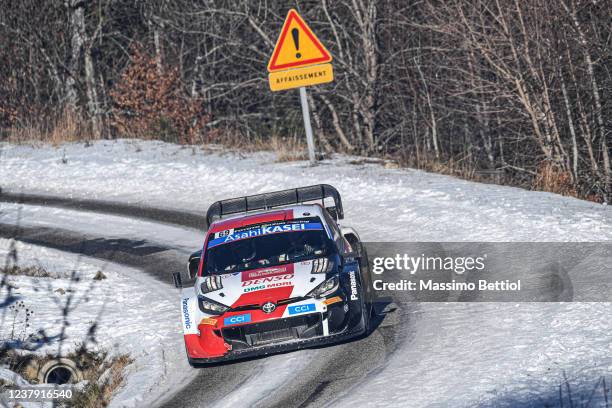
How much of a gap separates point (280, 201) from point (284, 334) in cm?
338

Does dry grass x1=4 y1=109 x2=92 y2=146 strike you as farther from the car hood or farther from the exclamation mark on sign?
the car hood

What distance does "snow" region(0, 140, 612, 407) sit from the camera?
857cm

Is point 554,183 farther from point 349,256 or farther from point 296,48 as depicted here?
point 349,256

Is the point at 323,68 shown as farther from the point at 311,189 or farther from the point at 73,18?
the point at 73,18

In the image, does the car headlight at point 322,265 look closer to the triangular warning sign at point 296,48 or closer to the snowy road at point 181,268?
the snowy road at point 181,268

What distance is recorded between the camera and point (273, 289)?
10070 mm

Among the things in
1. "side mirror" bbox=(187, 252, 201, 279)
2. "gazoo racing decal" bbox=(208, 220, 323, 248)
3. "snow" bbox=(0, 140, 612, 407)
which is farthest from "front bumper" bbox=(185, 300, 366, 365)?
"side mirror" bbox=(187, 252, 201, 279)

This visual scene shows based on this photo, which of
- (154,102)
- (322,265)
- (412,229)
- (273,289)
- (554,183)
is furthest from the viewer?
(154,102)

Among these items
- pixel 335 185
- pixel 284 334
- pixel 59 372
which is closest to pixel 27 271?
pixel 59 372

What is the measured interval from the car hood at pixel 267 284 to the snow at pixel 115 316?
0.98 m

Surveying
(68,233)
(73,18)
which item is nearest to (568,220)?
(68,233)

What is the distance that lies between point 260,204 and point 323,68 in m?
5.53

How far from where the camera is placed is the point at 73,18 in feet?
98.3

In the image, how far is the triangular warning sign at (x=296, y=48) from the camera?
17375mm
